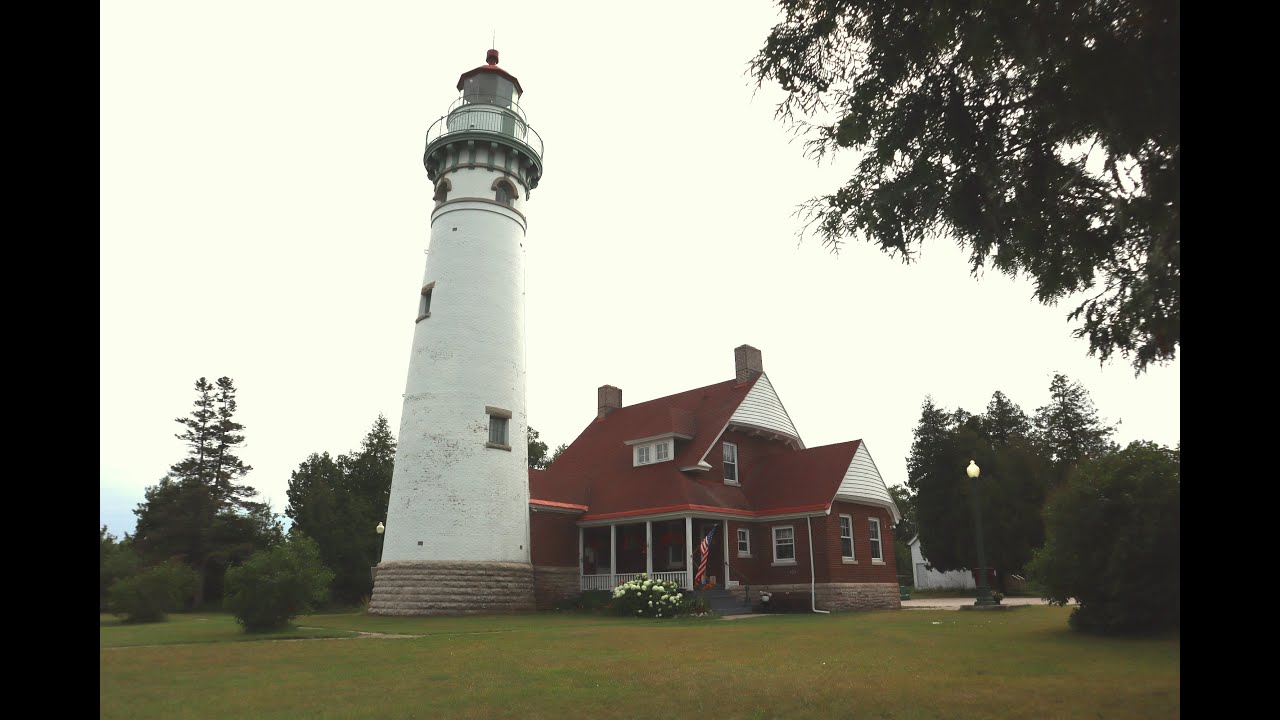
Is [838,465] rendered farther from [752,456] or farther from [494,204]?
[494,204]

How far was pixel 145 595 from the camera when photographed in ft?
71.1

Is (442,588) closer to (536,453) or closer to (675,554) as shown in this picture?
(675,554)

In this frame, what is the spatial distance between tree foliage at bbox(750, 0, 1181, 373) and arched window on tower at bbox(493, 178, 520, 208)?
59.9 feet

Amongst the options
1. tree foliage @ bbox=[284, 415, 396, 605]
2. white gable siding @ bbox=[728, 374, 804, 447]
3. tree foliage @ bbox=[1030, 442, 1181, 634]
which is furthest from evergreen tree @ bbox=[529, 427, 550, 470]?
tree foliage @ bbox=[1030, 442, 1181, 634]

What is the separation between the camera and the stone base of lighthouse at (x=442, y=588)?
2192cm

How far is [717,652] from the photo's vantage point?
37.2ft

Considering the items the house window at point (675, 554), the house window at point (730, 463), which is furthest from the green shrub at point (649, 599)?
the house window at point (730, 463)

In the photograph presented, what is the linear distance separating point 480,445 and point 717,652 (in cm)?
1369

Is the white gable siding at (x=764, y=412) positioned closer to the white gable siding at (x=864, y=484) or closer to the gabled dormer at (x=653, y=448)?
the gabled dormer at (x=653, y=448)

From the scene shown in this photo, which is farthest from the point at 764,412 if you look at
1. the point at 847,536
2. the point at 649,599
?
the point at 649,599

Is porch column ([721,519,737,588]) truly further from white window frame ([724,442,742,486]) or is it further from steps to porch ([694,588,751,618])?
white window frame ([724,442,742,486])

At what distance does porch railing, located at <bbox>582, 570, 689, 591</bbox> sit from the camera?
24406 millimetres

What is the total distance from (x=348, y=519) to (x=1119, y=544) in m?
34.7
